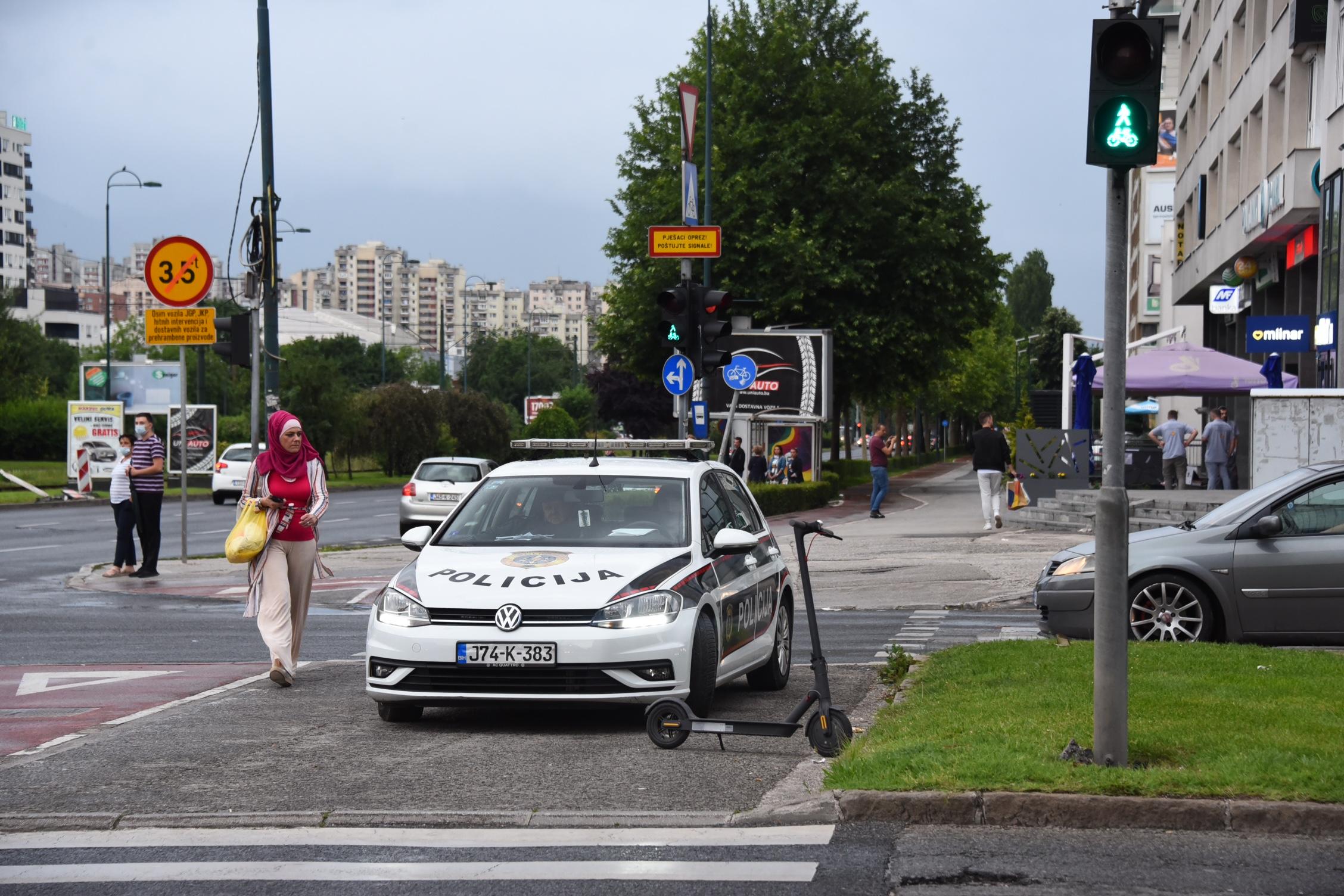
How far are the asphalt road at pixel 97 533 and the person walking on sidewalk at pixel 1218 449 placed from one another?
14.7m

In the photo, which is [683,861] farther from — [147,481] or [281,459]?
[147,481]

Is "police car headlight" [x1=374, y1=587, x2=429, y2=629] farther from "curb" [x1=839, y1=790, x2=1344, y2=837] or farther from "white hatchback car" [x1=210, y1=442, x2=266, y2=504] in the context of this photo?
"white hatchback car" [x1=210, y1=442, x2=266, y2=504]

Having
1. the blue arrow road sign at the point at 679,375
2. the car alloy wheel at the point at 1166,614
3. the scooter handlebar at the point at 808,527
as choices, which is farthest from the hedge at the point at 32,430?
the scooter handlebar at the point at 808,527

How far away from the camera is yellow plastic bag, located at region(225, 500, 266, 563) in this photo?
10.2 metres

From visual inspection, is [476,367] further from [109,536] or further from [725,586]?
[725,586]

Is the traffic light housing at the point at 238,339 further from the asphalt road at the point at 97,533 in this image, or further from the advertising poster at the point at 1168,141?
the advertising poster at the point at 1168,141

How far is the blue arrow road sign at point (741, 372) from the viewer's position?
80.5ft

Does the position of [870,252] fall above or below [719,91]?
below

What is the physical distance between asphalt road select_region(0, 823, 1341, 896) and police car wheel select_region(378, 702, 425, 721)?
2616 millimetres

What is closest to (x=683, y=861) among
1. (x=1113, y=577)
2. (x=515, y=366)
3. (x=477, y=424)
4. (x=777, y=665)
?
(x=1113, y=577)

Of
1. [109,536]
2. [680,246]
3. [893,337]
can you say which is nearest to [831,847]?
[680,246]

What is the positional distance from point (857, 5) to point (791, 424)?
14.2 metres

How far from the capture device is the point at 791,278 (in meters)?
44.9

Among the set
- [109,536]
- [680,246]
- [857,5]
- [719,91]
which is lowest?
[109,536]
